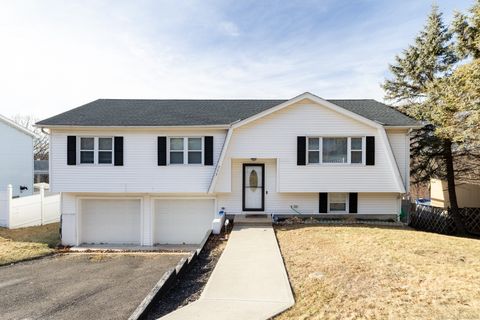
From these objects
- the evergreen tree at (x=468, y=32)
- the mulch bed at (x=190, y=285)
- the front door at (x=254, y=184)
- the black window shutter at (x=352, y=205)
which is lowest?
the mulch bed at (x=190, y=285)

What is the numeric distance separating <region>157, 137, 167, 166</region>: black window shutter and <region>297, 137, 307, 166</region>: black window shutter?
5969 millimetres

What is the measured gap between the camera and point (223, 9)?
11828mm

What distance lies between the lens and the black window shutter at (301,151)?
1195 centimetres

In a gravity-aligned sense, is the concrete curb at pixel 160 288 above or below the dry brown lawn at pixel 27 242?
above

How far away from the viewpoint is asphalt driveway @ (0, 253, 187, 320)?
222 inches

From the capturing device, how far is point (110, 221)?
1321cm

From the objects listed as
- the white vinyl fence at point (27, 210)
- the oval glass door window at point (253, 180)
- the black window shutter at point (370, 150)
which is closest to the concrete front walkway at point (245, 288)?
the oval glass door window at point (253, 180)

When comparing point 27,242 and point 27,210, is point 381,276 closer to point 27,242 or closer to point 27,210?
point 27,242

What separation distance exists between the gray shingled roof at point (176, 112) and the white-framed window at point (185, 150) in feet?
2.58

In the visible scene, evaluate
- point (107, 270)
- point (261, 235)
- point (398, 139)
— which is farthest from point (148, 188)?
point (398, 139)

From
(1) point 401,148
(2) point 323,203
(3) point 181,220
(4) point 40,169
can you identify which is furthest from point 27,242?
(4) point 40,169

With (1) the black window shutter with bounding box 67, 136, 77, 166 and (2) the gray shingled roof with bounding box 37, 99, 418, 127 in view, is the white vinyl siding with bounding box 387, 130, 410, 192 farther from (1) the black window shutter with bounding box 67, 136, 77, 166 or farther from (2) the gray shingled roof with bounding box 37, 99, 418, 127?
(1) the black window shutter with bounding box 67, 136, 77, 166

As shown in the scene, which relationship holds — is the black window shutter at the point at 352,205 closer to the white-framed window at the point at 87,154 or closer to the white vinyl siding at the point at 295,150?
the white vinyl siding at the point at 295,150

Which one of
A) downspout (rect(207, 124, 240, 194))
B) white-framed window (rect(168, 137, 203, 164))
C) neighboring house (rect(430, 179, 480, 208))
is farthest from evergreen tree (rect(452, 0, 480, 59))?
white-framed window (rect(168, 137, 203, 164))
